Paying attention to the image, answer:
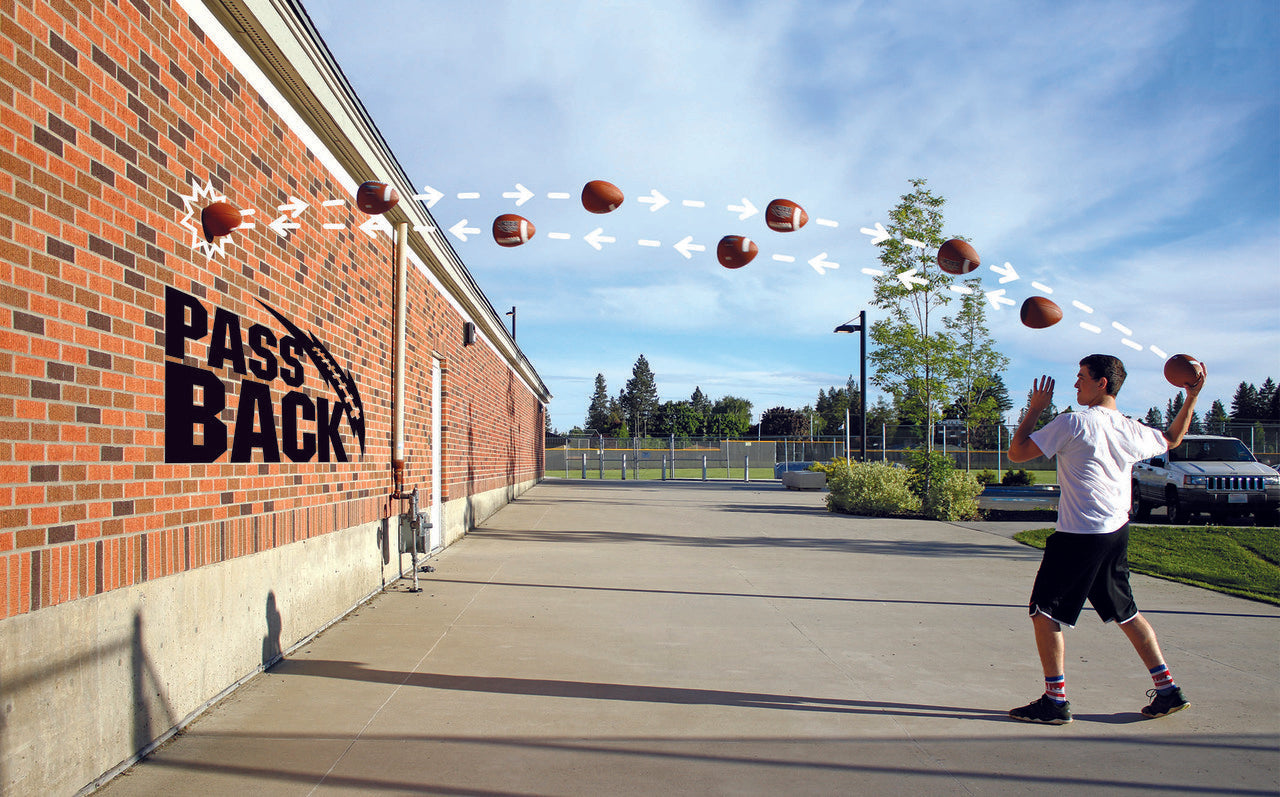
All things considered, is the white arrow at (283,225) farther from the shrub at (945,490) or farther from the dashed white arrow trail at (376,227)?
the shrub at (945,490)

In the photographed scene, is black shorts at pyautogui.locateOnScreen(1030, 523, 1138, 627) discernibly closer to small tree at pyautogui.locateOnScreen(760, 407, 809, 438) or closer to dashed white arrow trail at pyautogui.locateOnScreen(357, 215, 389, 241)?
dashed white arrow trail at pyautogui.locateOnScreen(357, 215, 389, 241)

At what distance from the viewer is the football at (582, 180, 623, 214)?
573 cm

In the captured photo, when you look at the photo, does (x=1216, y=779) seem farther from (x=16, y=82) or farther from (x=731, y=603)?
(x=16, y=82)

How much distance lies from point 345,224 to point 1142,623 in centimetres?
691

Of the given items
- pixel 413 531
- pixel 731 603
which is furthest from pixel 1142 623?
pixel 413 531

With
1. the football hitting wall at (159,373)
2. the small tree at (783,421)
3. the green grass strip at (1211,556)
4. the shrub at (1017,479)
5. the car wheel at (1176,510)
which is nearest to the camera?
the football hitting wall at (159,373)

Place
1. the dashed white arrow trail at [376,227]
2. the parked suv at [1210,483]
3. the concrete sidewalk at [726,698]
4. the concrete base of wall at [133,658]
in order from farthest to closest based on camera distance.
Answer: the parked suv at [1210,483] < the dashed white arrow trail at [376,227] < the concrete sidewalk at [726,698] < the concrete base of wall at [133,658]

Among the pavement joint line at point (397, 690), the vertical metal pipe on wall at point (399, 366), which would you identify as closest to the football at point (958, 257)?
the pavement joint line at point (397, 690)

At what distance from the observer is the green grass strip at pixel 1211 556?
32.9 ft

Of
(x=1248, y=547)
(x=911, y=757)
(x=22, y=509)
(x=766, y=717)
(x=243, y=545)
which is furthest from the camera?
(x=1248, y=547)

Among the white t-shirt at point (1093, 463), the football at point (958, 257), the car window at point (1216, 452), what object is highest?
the football at point (958, 257)

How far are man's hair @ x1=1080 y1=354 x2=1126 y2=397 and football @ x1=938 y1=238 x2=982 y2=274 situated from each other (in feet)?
3.01

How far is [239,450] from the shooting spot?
5.47m

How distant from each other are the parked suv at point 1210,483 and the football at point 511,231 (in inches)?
602
